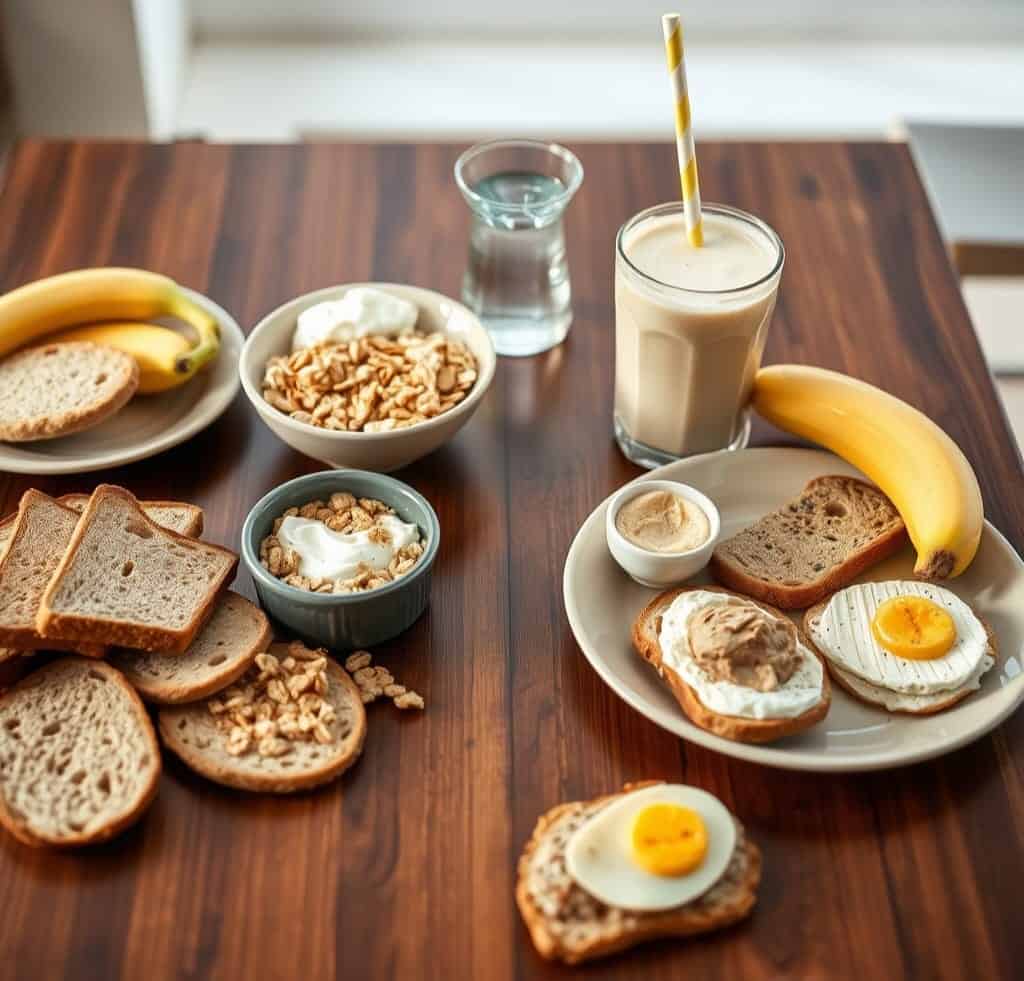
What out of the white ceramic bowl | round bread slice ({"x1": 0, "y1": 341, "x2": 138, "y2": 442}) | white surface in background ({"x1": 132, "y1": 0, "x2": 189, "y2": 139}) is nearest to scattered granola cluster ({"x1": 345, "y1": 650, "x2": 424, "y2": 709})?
the white ceramic bowl

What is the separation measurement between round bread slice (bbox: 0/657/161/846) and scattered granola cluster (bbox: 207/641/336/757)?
0.07 m

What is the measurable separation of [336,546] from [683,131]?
581mm

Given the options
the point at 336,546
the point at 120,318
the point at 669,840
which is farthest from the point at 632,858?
the point at 120,318

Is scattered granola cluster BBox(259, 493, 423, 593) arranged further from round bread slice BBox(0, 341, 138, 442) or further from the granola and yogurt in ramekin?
round bread slice BBox(0, 341, 138, 442)

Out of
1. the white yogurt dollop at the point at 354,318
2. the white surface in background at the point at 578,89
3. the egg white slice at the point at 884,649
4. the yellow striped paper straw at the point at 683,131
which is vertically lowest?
the white surface in background at the point at 578,89

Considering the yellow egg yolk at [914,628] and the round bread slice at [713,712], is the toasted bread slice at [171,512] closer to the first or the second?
the round bread slice at [713,712]

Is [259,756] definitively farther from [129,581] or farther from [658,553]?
[658,553]

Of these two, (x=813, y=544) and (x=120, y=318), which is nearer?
(x=813, y=544)

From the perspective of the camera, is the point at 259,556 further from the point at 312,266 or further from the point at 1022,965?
the point at 1022,965

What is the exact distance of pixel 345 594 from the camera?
4.20 feet

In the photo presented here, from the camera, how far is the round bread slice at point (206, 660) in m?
1.24

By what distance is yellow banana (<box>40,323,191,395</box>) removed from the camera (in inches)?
63.8

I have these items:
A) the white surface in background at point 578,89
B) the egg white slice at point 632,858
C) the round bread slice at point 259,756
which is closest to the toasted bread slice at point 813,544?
the egg white slice at point 632,858

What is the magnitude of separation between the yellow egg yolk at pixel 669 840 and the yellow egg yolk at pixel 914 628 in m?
0.30
